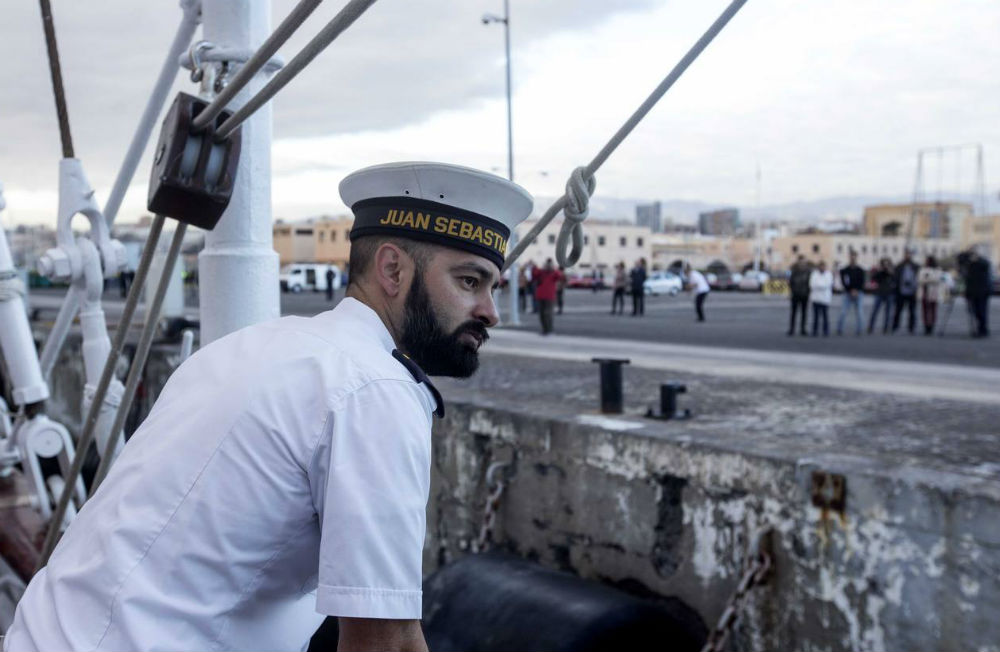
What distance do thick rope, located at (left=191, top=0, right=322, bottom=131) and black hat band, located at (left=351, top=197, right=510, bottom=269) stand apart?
0.38m

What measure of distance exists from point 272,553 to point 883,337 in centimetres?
1742

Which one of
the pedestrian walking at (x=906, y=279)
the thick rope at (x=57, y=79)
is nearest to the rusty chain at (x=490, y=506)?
the thick rope at (x=57, y=79)

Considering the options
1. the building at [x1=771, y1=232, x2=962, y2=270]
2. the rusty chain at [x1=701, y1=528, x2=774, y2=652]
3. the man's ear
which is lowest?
the rusty chain at [x1=701, y1=528, x2=774, y2=652]

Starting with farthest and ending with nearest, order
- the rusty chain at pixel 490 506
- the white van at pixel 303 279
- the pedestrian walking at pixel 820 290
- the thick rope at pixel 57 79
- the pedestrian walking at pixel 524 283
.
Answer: the white van at pixel 303 279
the pedestrian walking at pixel 524 283
the pedestrian walking at pixel 820 290
the rusty chain at pixel 490 506
the thick rope at pixel 57 79

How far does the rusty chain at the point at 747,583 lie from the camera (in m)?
4.27

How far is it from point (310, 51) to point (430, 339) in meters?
0.67

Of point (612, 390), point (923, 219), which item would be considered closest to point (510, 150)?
point (612, 390)

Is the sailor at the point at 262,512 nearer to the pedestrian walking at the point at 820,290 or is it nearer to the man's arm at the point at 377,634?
the man's arm at the point at 377,634

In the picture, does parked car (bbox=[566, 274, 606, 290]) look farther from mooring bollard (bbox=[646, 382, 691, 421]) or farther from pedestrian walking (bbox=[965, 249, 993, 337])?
mooring bollard (bbox=[646, 382, 691, 421])

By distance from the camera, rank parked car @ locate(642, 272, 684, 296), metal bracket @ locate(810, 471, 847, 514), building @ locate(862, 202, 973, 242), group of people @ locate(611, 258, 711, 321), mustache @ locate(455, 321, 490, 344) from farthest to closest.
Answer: building @ locate(862, 202, 973, 242) < parked car @ locate(642, 272, 684, 296) < group of people @ locate(611, 258, 711, 321) < metal bracket @ locate(810, 471, 847, 514) < mustache @ locate(455, 321, 490, 344)

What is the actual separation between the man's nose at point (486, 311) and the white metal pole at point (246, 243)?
1.42m

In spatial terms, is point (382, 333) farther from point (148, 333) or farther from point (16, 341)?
point (16, 341)

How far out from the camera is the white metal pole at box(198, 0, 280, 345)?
299cm

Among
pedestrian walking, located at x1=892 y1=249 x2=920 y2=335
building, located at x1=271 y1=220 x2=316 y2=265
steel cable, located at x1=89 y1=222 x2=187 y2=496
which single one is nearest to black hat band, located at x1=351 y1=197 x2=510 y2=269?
steel cable, located at x1=89 y1=222 x2=187 y2=496
